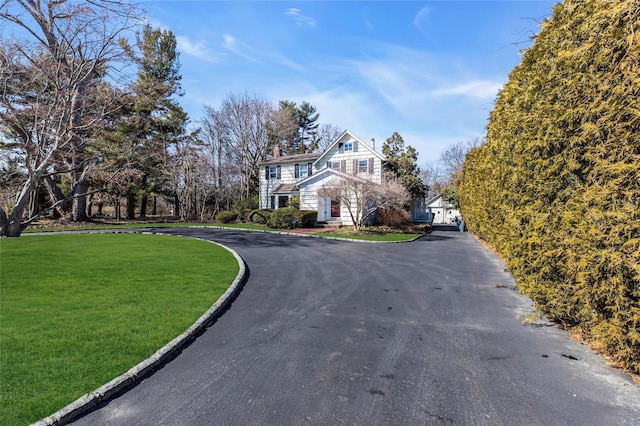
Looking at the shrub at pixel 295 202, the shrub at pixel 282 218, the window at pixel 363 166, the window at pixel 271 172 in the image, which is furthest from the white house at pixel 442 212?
the shrub at pixel 282 218

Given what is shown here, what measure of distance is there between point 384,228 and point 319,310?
A: 16.6 metres

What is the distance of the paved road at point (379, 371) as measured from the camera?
270cm

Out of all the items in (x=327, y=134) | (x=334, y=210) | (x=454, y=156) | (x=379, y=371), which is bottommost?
(x=379, y=371)

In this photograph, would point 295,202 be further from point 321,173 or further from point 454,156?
point 454,156

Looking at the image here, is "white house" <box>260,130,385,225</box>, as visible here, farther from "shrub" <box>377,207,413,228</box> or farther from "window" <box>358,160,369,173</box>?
"shrub" <box>377,207,413,228</box>

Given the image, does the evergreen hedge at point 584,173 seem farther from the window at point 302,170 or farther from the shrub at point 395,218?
the window at point 302,170

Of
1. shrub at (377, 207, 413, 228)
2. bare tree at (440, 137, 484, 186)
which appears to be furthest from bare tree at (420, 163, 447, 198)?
shrub at (377, 207, 413, 228)

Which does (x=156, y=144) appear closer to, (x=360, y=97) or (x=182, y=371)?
(x=360, y=97)

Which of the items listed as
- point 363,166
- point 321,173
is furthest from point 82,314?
point 363,166

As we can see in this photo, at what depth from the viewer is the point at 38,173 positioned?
8695mm

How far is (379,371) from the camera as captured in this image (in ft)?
11.3

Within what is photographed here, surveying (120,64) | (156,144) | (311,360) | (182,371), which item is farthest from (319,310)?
(156,144)

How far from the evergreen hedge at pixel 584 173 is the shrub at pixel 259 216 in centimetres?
2253

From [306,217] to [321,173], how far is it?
3.94 metres
